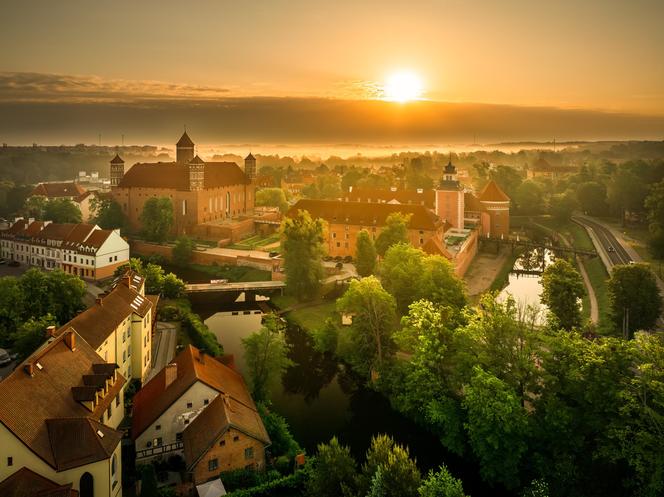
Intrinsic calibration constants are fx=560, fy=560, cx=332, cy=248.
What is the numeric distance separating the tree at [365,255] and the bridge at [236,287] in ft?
22.1

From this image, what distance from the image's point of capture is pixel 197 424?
21.3 meters

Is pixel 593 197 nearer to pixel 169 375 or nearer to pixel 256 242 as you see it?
pixel 256 242

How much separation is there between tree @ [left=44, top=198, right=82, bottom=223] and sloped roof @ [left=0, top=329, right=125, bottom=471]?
157 feet

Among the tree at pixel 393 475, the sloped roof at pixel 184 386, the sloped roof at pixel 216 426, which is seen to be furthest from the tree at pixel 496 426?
the sloped roof at pixel 184 386

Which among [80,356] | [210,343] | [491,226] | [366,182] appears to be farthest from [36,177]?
[80,356]

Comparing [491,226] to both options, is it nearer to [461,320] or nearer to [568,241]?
[568,241]

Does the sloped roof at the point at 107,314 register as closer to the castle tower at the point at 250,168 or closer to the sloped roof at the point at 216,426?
the sloped roof at the point at 216,426

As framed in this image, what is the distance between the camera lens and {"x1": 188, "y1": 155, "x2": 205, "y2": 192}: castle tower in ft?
222

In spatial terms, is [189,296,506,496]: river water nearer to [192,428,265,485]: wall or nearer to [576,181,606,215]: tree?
[192,428,265,485]: wall

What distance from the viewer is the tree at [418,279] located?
3338cm

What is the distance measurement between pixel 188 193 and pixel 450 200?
102 feet

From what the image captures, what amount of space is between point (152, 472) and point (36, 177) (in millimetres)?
124670

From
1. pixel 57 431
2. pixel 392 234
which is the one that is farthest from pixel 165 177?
pixel 57 431

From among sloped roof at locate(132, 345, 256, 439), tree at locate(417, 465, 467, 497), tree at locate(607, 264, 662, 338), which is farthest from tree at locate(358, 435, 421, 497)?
tree at locate(607, 264, 662, 338)
